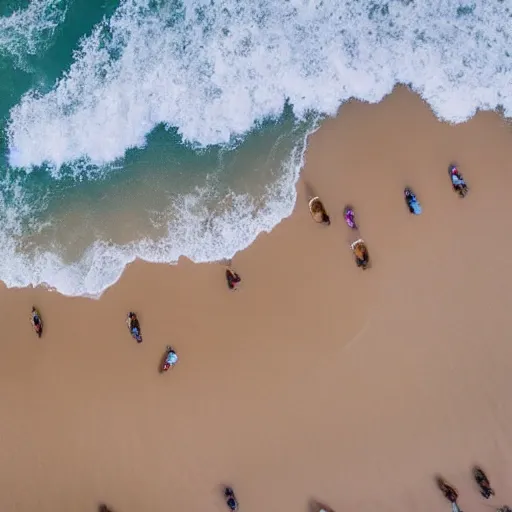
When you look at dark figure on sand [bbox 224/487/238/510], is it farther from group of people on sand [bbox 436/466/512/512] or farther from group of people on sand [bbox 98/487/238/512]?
group of people on sand [bbox 436/466/512/512]

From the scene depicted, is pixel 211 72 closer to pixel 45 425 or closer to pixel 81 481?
pixel 45 425

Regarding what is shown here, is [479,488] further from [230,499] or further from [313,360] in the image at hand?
[230,499]

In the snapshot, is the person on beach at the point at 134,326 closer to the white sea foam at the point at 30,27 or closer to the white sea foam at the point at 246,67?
the white sea foam at the point at 246,67

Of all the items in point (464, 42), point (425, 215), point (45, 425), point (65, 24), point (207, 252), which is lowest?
point (45, 425)

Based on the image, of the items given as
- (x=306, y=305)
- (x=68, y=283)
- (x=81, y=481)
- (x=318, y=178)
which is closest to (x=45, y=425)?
(x=81, y=481)

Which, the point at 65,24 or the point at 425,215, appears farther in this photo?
the point at 65,24

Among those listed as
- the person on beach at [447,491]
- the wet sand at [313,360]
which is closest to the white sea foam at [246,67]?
the wet sand at [313,360]

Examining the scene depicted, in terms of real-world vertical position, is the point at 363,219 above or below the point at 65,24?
below
